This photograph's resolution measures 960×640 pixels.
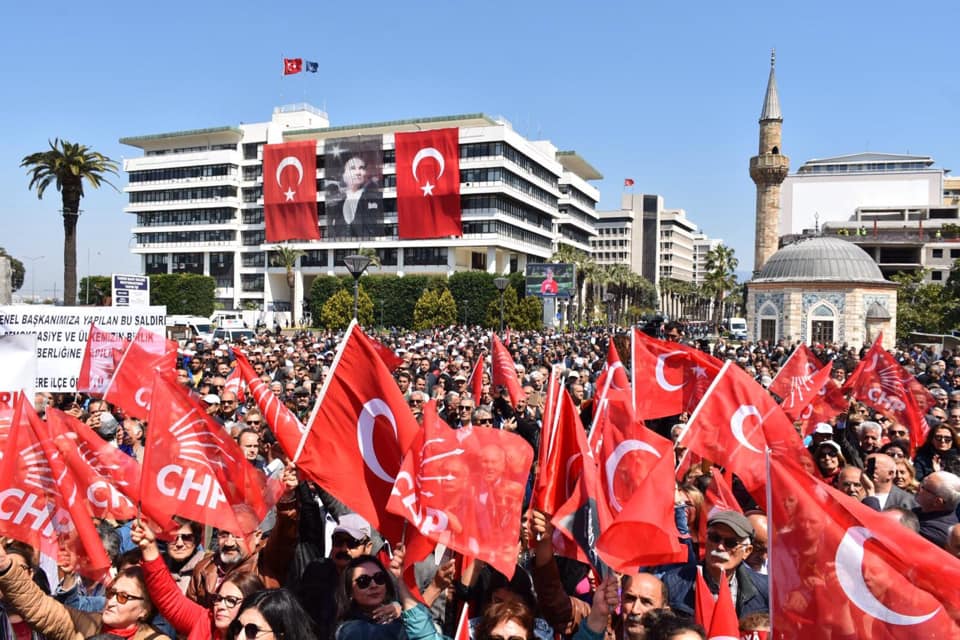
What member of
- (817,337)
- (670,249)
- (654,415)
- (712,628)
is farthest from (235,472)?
(670,249)

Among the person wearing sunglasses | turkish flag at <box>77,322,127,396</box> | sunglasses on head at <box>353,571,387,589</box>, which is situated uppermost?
turkish flag at <box>77,322,127,396</box>

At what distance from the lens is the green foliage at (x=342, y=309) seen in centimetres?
7019

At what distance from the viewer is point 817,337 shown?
148 ft

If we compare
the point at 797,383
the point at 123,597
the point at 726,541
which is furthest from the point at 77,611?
the point at 797,383

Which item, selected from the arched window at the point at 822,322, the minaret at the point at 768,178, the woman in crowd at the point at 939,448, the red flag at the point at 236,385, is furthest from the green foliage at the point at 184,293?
the woman in crowd at the point at 939,448

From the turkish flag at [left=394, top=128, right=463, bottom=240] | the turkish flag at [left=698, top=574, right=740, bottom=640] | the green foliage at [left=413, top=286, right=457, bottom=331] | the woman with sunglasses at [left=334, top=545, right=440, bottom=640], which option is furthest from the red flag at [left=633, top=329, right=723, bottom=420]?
the turkish flag at [left=394, top=128, right=463, bottom=240]

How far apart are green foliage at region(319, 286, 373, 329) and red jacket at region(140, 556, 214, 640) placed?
6566cm

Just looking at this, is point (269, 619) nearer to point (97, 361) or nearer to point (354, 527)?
point (354, 527)

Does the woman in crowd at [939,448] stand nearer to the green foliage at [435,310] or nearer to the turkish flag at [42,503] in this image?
the turkish flag at [42,503]

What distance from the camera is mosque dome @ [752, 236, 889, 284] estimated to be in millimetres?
46125

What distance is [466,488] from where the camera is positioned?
432cm

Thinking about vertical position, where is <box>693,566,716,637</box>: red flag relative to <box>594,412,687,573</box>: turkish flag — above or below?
below

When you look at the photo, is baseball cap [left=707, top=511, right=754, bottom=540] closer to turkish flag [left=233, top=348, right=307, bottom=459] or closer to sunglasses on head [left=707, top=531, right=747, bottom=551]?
sunglasses on head [left=707, top=531, right=747, bottom=551]

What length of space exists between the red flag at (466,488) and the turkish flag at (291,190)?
7707 cm
